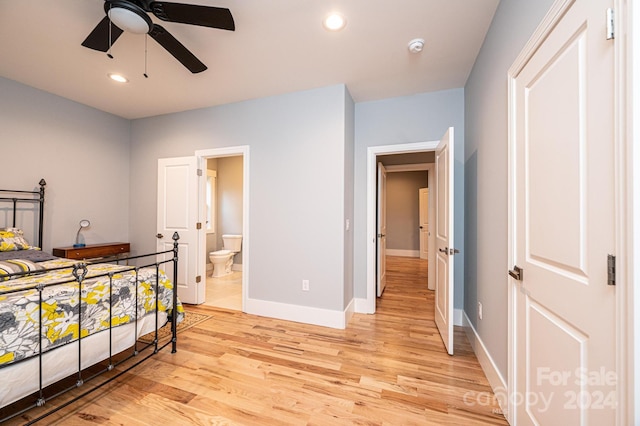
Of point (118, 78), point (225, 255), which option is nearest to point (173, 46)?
point (118, 78)

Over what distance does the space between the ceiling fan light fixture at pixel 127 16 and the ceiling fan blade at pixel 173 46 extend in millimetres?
72

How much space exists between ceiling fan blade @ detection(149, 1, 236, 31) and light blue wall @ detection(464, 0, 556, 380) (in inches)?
67.2

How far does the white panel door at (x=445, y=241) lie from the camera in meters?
2.19

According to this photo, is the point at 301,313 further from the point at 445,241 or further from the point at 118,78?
the point at 118,78

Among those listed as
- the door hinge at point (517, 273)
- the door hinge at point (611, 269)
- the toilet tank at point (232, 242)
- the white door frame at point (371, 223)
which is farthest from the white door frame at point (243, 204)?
the door hinge at point (611, 269)

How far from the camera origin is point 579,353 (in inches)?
36.4

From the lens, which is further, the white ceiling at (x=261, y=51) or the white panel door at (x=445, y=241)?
the white panel door at (x=445, y=241)

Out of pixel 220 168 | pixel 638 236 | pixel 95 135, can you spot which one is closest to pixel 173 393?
pixel 638 236

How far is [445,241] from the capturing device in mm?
2402

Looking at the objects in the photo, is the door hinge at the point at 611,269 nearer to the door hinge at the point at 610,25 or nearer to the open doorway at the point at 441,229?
the door hinge at the point at 610,25

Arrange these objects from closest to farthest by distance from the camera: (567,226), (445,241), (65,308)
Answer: (567,226) → (65,308) → (445,241)

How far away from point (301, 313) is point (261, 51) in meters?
2.75

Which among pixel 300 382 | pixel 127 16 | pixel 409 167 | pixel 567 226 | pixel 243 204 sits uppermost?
pixel 127 16

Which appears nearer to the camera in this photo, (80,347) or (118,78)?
(80,347)
